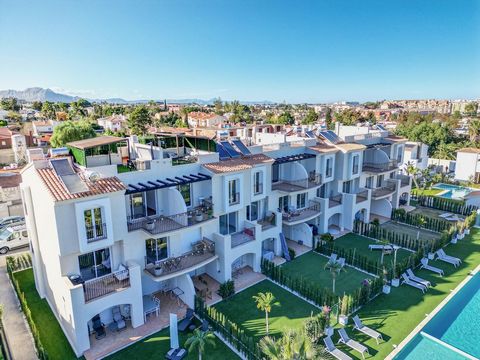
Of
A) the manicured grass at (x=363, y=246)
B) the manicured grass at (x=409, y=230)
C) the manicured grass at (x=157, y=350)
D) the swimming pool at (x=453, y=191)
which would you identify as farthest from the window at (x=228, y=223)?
the swimming pool at (x=453, y=191)

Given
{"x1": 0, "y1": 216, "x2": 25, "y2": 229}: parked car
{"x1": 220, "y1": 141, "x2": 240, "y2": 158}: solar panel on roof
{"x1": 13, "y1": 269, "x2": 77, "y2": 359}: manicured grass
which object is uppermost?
{"x1": 220, "y1": 141, "x2": 240, "y2": 158}: solar panel on roof

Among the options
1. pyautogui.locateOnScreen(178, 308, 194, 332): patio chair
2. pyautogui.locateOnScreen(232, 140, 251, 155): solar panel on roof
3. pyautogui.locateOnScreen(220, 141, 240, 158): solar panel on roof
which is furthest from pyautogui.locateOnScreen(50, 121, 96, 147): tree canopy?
pyautogui.locateOnScreen(178, 308, 194, 332): patio chair

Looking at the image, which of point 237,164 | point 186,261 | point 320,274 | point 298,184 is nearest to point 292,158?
point 298,184

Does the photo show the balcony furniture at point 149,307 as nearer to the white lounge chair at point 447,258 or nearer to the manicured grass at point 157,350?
the manicured grass at point 157,350

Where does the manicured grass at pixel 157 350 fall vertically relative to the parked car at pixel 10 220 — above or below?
below

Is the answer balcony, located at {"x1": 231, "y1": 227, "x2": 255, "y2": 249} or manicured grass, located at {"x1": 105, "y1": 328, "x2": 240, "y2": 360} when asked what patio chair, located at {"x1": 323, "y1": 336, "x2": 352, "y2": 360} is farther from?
balcony, located at {"x1": 231, "y1": 227, "x2": 255, "y2": 249}

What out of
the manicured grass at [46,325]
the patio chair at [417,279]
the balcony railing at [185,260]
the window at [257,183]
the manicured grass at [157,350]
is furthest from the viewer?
the window at [257,183]
